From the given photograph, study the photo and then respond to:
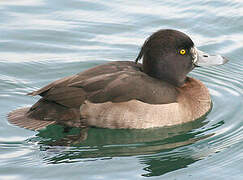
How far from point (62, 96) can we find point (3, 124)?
2.87ft

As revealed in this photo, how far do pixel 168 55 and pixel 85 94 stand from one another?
1.16 meters

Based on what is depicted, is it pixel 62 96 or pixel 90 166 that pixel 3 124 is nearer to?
pixel 62 96

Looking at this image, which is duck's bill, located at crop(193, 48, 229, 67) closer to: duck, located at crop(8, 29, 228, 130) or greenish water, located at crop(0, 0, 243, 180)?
duck, located at crop(8, 29, 228, 130)

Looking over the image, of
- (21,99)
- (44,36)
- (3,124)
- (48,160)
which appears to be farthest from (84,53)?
(48,160)

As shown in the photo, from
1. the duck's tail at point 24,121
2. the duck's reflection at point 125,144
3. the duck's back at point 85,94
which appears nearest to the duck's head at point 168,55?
the duck's back at point 85,94

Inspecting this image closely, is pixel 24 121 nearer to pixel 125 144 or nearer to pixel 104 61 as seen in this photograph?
pixel 125 144

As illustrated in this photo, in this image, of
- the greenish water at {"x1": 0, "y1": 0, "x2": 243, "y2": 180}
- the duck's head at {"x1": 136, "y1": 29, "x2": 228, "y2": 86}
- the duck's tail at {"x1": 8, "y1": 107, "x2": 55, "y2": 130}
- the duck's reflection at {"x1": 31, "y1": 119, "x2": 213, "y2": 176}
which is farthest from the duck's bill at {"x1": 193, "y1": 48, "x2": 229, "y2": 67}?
the duck's tail at {"x1": 8, "y1": 107, "x2": 55, "y2": 130}

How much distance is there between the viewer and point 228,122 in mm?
7719

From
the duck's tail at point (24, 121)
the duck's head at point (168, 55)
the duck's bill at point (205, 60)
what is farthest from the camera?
the duck's bill at point (205, 60)

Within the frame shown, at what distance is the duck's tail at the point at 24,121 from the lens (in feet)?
23.8

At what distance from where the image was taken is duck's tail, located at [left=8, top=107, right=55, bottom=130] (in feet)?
23.8

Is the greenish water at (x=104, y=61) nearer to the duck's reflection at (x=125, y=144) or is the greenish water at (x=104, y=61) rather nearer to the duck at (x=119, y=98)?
the duck's reflection at (x=125, y=144)

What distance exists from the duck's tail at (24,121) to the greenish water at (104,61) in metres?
0.10

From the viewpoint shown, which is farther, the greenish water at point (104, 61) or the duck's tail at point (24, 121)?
the duck's tail at point (24, 121)
